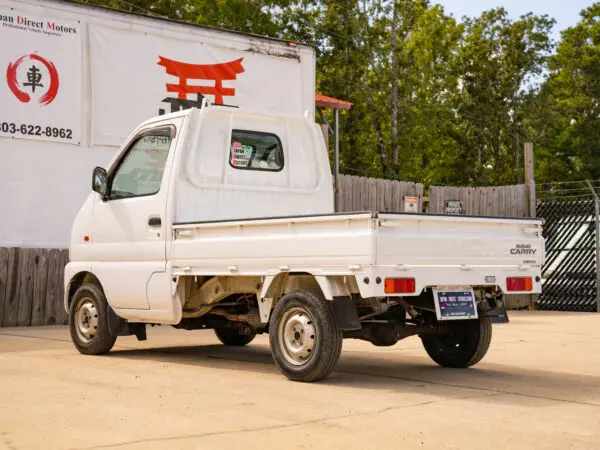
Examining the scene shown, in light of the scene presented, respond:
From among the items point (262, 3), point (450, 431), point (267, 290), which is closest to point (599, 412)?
point (450, 431)

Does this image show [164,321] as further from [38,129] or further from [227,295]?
[38,129]

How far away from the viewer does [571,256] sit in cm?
2017

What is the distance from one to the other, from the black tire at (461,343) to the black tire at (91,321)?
3.26 m

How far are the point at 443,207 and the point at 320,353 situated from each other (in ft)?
39.6

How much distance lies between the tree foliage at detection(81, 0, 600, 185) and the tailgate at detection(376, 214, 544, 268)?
29699 mm

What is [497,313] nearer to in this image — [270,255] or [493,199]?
[270,255]

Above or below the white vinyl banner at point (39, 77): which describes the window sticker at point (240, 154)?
below

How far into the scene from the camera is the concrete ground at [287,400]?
6.24 meters

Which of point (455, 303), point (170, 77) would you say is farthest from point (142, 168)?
point (170, 77)

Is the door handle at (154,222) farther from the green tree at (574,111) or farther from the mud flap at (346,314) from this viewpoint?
the green tree at (574,111)

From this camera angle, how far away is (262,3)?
41906 millimetres

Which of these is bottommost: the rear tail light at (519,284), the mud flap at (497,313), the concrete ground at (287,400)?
the concrete ground at (287,400)

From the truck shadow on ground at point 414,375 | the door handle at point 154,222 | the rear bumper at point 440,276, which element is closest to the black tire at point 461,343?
the truck shadow on ground at point 414,375

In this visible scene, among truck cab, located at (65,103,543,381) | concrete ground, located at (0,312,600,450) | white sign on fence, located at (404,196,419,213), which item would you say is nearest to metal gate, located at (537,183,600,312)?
white sign on fence, located at (404,196,419,213)
